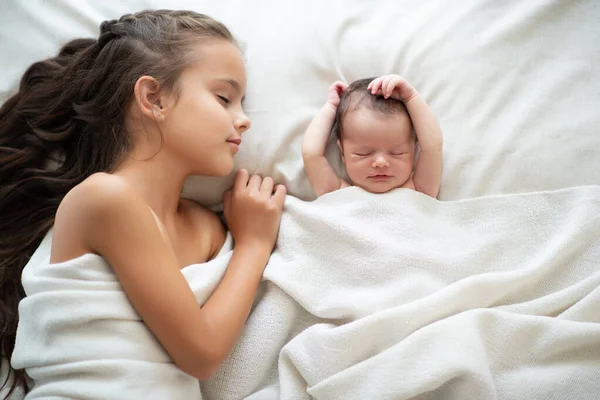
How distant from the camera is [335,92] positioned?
1297 mm

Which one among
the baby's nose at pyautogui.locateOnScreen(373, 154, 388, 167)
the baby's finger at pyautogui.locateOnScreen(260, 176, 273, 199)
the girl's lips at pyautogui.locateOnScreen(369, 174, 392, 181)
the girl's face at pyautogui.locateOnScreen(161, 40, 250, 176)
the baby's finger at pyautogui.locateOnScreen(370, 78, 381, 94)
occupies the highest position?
the baby's finger at pyautogui.locateOnScreen(370, 78, 381, 94)

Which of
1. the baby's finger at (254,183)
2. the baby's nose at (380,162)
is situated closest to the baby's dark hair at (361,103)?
the baby's nose at (380,162)

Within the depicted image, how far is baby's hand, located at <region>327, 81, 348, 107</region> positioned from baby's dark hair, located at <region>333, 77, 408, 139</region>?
13 mm

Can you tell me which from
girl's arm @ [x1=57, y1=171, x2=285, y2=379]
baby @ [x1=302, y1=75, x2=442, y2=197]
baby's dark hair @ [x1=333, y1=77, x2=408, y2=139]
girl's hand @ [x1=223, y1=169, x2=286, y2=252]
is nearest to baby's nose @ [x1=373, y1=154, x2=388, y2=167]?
baby @ [x1=302, y1=75, x2=442, y2=197]

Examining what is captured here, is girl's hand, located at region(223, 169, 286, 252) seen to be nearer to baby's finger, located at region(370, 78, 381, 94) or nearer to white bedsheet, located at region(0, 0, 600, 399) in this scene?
white bedsheet, located at region(0, 0, 600, 399)

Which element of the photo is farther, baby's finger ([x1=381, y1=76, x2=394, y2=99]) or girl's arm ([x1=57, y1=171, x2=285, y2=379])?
baby's finger ([x1=381, y1=76, x2=394, y2=99])

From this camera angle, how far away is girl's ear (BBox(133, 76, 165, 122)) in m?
1.15

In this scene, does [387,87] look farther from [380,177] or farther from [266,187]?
[266,187]

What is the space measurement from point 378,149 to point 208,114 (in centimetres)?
38

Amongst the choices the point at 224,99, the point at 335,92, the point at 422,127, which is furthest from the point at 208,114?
the point at 422,127

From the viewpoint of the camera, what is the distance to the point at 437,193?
126 cm

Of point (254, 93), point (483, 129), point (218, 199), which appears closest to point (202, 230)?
point (218, 199)

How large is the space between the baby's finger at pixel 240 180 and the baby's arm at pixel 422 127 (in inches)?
14.0

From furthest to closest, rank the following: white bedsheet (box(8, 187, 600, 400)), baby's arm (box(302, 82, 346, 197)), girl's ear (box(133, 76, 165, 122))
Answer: baby's arm (box(302, 82, 346, 197))
girl's ear (box(133, 76, 165, 122))
white bedsheet (box(8, 187, 600, 400))
